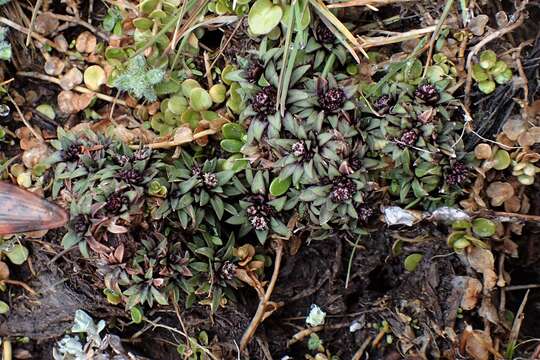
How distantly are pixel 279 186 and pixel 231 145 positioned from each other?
205mm

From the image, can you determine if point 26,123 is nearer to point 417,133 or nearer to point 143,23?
point 143,23

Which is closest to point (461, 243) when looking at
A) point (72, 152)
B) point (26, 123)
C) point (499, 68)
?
point (499, 68)

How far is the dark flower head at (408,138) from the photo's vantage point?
1.84 meters

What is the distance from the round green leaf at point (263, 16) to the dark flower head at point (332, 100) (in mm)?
255

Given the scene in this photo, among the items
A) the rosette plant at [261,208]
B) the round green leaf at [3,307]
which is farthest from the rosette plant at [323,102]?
the round green leaf at [3,307]

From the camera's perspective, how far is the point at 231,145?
193 centimetres

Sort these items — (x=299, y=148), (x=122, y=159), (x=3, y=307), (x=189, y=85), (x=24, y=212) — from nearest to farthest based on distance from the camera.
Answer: (x=24, y=212) → (x=299, y=148) → (x=122, y=159) → (x=189, y=85) → (x=3, y=307)

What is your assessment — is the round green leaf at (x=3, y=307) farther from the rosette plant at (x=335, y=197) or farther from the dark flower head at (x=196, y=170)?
the rosette plant at (x=335, y=197)

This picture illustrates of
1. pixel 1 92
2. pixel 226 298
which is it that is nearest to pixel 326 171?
pixel 226 298

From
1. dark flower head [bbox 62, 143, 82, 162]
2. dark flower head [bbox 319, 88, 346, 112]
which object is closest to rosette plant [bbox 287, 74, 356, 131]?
dark flower head [bbox 319, 88, 346, 112]

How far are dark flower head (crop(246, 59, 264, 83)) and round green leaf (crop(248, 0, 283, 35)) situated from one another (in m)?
0.10

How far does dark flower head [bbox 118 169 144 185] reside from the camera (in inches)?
73.1

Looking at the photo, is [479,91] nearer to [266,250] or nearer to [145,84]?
[266,250]

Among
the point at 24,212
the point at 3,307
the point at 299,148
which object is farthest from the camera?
the point at 3,307
